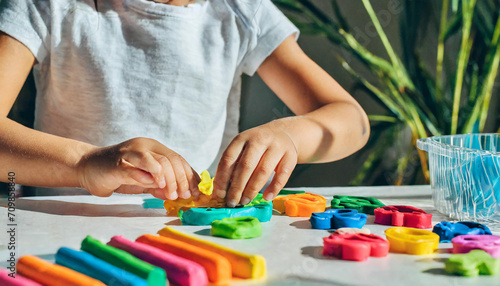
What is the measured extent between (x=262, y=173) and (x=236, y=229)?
0.32 feet

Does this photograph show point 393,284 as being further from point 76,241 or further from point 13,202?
point 13,202

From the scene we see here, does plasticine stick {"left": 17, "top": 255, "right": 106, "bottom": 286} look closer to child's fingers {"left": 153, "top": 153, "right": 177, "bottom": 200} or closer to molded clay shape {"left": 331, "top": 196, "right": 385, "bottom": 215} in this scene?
child's fingers {"left": 153, "top": 153, "right": 177, "bottom": 200}

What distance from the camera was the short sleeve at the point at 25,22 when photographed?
1.90ft

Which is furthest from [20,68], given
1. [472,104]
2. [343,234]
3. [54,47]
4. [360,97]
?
[472,104]

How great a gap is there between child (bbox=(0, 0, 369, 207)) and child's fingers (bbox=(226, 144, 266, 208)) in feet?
0.22

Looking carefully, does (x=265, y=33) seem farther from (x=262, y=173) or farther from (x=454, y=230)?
(x=454, y=230)

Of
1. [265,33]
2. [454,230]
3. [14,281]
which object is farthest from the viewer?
[265,33]

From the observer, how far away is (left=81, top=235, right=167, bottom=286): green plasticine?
23cm

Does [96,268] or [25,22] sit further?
[25,22]

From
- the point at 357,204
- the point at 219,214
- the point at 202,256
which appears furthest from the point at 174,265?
the point at 357,204

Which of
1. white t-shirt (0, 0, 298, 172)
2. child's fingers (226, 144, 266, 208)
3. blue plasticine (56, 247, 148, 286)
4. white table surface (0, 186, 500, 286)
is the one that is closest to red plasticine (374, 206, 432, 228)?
white table surface (0, 186, 500, 286)

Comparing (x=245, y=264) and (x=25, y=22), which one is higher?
(x=25, y=22)

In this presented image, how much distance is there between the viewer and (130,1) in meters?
0.65

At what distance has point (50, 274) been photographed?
0.24 m
